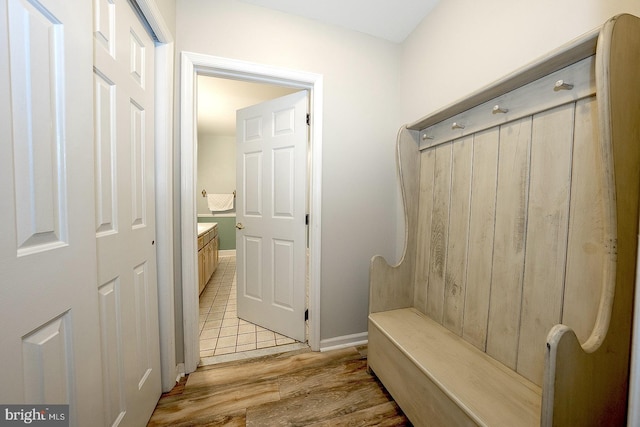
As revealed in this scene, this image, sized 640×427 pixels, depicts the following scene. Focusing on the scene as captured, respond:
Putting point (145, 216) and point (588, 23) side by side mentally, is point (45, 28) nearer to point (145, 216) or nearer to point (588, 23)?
point (145, 216)

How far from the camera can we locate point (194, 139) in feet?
4.76

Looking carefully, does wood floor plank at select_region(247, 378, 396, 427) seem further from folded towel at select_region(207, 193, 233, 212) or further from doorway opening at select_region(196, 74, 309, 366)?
folded towel at select_region(207, 193, 233, 212)

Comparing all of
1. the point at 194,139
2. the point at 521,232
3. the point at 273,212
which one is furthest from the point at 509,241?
the point at 194,139

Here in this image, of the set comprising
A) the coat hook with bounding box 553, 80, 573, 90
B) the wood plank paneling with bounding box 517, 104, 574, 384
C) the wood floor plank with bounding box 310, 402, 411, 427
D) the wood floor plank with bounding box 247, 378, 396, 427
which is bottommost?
the wood floor plank with bounding box 247, 378, 396, 427

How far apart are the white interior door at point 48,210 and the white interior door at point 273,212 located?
47.1 inches

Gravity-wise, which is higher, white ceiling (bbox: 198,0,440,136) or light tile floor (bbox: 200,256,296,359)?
white ceiling (bbox: 198,0,440,136)

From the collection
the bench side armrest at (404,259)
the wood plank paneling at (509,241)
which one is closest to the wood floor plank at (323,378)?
the bench side armrest at (404,259)

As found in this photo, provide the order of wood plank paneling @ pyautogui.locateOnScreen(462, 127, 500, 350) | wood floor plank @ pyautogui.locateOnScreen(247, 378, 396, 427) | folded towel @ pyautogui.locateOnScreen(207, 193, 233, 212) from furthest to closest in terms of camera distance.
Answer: folded towel @ pyautogui.locateOnScreen(207, 193, 233, 212) → wood floor plank @ pyautogui.locateOnScreen(247, 378, 396, 427) → wood plank paneling @ pyautogui.locateOnScreen(462, 127, 500, 350)

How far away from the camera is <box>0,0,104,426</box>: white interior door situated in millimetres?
498

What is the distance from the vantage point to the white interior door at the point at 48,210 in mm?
498

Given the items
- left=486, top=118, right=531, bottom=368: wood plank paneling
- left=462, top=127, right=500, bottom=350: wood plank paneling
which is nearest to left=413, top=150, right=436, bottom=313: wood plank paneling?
left=462, top=127, right=500, bottom=350: wood plank paneling

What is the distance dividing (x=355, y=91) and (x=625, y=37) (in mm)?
1319

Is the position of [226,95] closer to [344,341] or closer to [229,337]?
[229,337]

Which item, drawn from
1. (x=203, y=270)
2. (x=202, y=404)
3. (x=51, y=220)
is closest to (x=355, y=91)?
(x=51, y=220)
